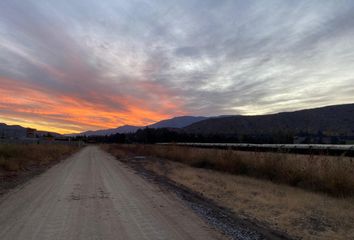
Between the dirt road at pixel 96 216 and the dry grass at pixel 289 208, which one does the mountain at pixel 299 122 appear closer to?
Result: the dry grass at pixel 289 208

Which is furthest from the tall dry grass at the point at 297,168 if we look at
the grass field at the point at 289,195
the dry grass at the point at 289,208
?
the dry grass at the point at 289,208

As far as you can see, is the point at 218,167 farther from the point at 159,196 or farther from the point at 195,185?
the point at 159,196

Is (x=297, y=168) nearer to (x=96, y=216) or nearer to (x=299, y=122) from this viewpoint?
(x=96, y=216)

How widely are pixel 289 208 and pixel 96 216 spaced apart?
5.16 meters

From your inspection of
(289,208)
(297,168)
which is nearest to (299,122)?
(297,168)

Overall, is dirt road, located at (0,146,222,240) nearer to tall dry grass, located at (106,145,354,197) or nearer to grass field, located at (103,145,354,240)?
grass field, located at (103,145,354,240)

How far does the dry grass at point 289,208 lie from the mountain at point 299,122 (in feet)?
174

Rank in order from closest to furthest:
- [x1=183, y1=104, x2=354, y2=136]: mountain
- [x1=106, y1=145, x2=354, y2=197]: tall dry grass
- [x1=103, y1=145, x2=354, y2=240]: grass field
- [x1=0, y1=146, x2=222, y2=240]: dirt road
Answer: [x1=0, y1=146, x2=222, y2=240]: dirt road, [x1=103, y1=145, x2=354, y2=240]: grass field, [x1=106, y1=145, x2=354, y2=197]: tall dry grass, [x1=183, y1=104, x2=354, y2=136]: mountain

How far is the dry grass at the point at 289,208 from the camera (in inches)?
281

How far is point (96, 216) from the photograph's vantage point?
7.72 meters

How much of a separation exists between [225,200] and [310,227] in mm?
3712

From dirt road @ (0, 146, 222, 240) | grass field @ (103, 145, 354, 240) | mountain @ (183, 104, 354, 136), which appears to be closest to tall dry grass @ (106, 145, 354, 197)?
grass field @ (103, 145, 354, 240)

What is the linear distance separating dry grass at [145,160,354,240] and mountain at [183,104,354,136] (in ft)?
174

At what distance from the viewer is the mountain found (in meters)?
75.9
